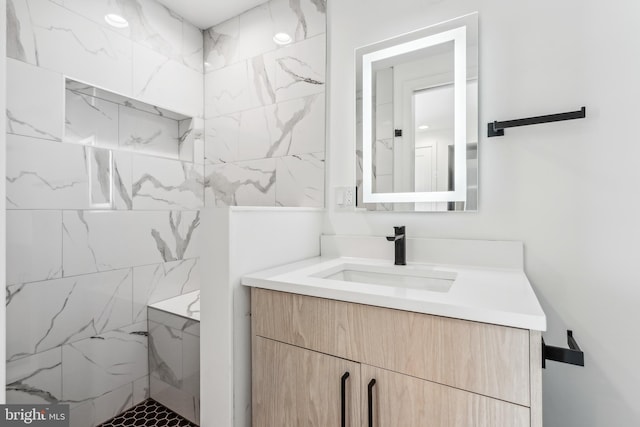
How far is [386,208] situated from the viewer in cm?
155

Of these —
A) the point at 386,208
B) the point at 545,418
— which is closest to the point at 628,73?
the point at 386,208

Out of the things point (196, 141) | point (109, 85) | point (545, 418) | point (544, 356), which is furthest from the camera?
point (196, 141)

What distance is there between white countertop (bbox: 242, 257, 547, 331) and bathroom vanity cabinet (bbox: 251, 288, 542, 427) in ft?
0.09

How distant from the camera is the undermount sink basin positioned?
1.28m

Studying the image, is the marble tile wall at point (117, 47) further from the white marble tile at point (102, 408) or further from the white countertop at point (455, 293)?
the white marble tile at point (102, 408)

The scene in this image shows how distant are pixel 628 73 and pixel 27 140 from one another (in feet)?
7.95

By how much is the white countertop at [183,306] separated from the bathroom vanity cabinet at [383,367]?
2.46 feet

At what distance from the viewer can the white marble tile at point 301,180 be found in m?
1.76

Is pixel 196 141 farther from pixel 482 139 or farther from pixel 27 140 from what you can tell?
pixel 482 139

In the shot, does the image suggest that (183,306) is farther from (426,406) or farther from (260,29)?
(260,29)

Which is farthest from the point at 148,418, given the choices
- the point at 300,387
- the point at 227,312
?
the point at 300,387

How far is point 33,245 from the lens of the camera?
1451 mm

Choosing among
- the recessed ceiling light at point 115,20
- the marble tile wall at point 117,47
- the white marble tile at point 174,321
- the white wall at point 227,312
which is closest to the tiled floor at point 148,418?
the white marble tile at point 174,321

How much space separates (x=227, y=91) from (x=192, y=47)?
425 millimetres
